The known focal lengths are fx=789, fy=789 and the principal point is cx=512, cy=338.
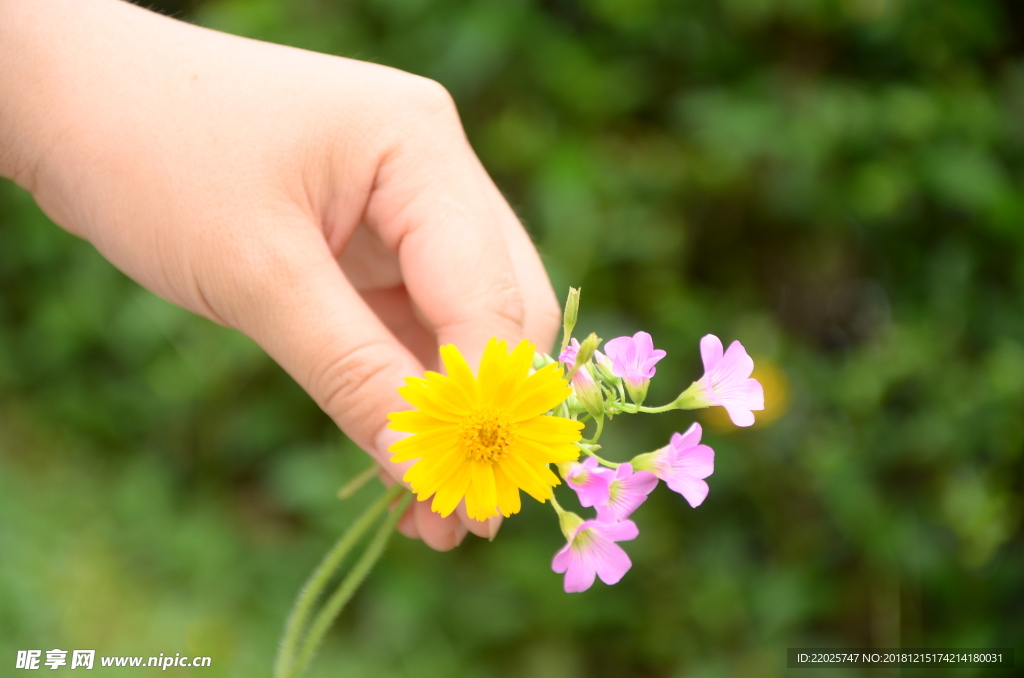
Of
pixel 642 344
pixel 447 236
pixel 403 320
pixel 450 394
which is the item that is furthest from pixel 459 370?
pixel 403 320

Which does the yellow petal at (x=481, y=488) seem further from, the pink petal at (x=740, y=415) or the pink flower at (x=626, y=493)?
the pink petal at (x=740, y=415)

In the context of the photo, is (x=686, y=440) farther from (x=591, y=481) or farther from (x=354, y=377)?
(x=354, y=377)

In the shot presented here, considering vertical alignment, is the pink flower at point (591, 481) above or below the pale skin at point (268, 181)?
below

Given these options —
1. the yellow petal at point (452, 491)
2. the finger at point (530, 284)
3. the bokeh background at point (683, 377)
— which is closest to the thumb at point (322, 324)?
the yellow petal at point (452, 491)

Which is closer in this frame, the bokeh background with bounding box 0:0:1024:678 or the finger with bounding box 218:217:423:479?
the finger with bounding box 218:217:423:479

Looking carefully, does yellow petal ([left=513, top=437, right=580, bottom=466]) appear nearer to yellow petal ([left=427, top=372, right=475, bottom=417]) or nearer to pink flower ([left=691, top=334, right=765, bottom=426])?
yellow petal ([left=427, top=372, right=475, bottom=417])

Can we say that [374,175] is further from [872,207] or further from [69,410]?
[69,410]

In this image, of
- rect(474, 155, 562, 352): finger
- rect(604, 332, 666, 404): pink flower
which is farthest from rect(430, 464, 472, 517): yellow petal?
rect(474, 155, 562, 352): finger
